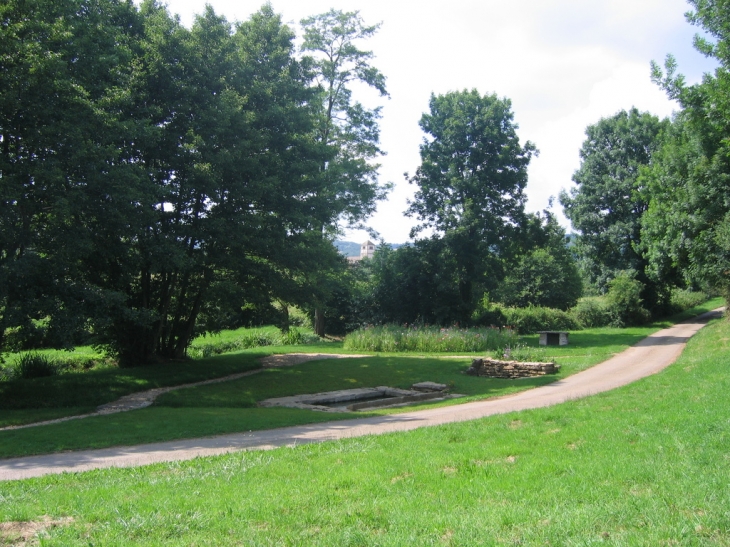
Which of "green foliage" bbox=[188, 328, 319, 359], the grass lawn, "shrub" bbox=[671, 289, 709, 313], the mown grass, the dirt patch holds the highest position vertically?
"shrub" bbox=[671, 289, 709, 313]

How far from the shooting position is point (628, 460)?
663cm

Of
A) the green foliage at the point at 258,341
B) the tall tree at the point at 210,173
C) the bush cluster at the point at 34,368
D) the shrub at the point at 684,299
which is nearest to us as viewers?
the tall tree at the point at 210,173

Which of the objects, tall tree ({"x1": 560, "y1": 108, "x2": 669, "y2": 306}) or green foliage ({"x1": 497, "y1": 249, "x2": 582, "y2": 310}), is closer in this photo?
tall tree ({"x1": 560, "y1": 108, "x2": 669, "y2": 306})

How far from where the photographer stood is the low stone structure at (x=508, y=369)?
19.9 metres

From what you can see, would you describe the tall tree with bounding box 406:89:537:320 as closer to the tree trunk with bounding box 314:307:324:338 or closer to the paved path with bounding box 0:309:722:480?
the tree trunk with bounding box 314:307:324:338

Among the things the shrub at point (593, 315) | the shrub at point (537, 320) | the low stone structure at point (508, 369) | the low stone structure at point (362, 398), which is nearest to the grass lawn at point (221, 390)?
the low stone structure at point (508, 369)

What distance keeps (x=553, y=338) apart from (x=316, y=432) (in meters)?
21.5

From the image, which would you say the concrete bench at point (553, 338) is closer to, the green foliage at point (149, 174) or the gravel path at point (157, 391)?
the gravel path at point (157, 391)

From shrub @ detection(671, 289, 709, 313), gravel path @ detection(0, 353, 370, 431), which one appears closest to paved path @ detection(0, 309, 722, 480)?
gravel path @ detection(0, 353, 370, 431)

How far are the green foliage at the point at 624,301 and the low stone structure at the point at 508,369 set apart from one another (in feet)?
65.3

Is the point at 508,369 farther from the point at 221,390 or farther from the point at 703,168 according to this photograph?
the point at 703,168

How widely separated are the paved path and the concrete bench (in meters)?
9.16

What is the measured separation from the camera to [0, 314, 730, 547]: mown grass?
4.80m

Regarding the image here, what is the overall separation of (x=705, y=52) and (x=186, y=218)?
66.9 ft
